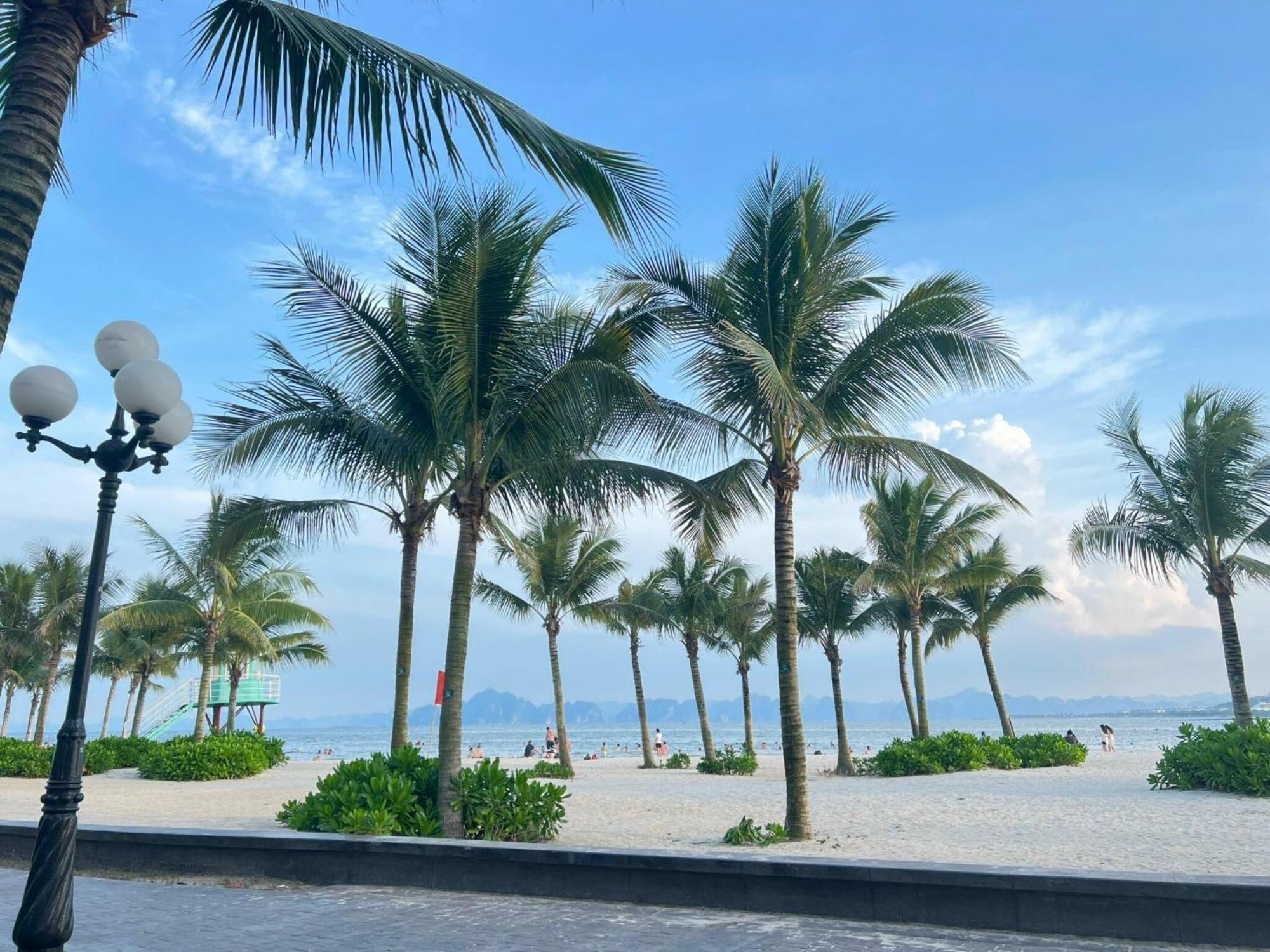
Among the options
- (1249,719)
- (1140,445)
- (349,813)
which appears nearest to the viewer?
(349,813)

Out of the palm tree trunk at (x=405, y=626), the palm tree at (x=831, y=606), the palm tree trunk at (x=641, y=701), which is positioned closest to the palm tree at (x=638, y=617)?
the palm tree trunk at (x=641, y=701)

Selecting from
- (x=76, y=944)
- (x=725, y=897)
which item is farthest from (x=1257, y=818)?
(x=76, y=944)

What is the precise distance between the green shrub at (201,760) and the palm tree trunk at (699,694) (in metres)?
14.1

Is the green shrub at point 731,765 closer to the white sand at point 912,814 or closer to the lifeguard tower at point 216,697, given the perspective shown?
the white sand at point 912,814

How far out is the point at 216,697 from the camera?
41844 millimetres

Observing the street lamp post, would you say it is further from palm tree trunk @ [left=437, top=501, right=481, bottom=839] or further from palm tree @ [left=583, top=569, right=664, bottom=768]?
palm tree @ [left=583, top=569, right=664, bottom=768]

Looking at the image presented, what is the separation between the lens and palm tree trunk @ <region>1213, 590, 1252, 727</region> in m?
16.6

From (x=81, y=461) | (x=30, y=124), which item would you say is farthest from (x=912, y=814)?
(x=30, y=124)

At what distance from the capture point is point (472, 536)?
1015cm

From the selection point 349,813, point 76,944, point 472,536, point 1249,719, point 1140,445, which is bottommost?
point 76,944

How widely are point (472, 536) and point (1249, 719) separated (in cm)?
1502

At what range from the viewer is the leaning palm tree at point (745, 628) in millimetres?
31922

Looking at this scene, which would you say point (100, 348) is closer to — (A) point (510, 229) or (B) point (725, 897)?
(A) point (510, 229)

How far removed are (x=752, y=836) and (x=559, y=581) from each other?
18539 mm
